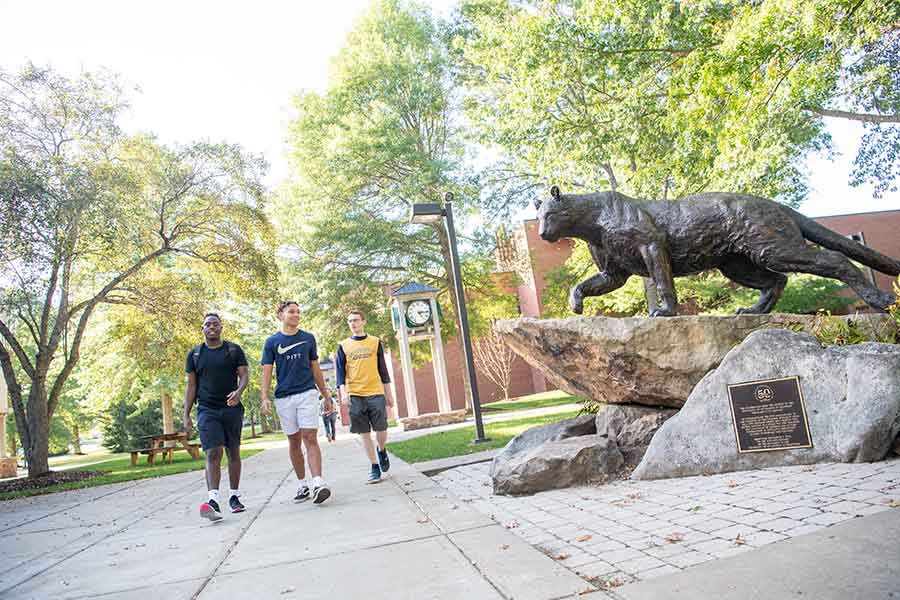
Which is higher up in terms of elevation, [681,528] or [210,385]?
[210,385]

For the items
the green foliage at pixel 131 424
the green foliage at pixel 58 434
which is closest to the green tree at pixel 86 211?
the green foliage at pixel 131 424

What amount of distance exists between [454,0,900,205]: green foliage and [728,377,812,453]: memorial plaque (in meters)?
A: 4.82

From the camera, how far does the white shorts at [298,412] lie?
18.4 ft

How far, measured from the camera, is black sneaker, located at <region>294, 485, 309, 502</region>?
231 inches

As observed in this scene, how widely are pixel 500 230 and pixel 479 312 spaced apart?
13.6 feet

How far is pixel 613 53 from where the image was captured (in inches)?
492

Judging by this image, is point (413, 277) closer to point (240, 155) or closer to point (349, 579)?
point (240, 155)

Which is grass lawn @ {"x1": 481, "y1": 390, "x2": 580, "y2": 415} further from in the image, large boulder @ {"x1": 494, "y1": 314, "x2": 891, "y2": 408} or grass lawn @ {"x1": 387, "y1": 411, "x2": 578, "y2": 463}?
large boulder @ {"x1": 494, "y1": 314, "x2": 891, "y2": 408}

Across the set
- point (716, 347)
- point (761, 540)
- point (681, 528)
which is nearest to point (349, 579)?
point (681, 528)

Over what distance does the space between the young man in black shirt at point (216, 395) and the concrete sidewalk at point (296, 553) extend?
0.55 meters

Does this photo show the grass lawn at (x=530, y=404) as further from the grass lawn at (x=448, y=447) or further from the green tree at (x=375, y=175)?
the grass lawn at (x=448, y=447)

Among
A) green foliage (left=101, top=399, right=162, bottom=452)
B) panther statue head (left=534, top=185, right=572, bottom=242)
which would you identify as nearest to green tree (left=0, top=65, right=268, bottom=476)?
panther statue head (left=534, top=185, right=572, bottom=242)

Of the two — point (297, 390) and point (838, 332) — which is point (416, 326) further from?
point (838, 332)

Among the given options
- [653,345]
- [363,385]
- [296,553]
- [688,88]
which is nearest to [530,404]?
[688,88]
